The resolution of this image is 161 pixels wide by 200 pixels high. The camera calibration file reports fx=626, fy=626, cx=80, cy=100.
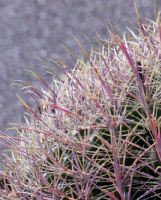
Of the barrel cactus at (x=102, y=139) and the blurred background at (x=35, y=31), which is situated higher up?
the barrel cactus at (x=102, y=139)

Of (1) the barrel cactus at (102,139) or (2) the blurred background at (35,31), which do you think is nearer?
(1) the barrel cactus at (102,139)

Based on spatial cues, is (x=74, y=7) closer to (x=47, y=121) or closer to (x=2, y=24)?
(x=2, y=24)

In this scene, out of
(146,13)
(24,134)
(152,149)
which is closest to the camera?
(152,149)

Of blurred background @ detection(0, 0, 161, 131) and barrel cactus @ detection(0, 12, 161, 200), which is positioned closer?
barrel cactus @ detection(0, 12, 161, 200)

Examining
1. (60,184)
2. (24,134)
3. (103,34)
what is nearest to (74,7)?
(103,34)

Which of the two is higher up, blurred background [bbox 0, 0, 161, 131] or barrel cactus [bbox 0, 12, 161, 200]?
barrel cactus [bbox 0, 12, 161, 200]
